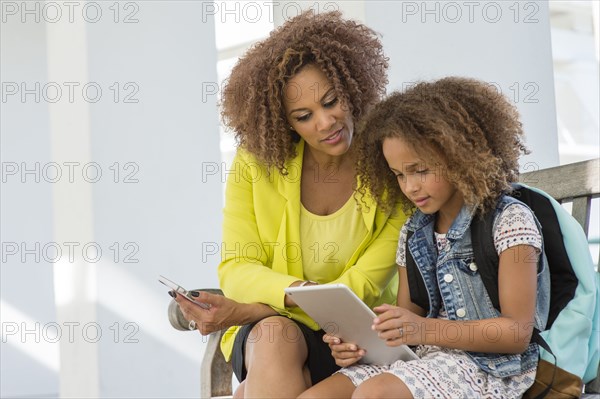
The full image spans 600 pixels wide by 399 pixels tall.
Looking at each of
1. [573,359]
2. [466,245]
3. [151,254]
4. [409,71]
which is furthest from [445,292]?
[151,254]

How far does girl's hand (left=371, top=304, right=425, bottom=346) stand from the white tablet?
3cm

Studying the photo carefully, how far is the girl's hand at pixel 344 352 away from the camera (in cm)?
212

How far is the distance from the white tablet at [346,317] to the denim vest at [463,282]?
16cm

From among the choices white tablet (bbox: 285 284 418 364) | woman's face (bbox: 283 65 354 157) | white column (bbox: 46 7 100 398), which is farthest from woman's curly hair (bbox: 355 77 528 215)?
white column (bbox: 46 7 100 398)

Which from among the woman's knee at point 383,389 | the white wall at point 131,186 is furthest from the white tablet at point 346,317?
the white wall at point 131,186

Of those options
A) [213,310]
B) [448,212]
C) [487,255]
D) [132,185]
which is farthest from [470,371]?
[132,185]

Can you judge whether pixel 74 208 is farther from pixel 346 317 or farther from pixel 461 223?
pixel 461 223

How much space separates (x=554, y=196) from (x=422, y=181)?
45cm

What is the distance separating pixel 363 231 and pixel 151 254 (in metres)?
1.74

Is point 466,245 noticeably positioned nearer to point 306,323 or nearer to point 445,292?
point 445,292

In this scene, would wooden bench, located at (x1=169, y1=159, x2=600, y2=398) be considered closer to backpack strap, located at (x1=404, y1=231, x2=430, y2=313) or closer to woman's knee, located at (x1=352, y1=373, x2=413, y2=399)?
backpack strap, located at (x1=404, y1=231, x2=430, y2=313)

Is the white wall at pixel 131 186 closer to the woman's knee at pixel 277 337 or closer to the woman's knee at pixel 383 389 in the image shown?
the woman's knee at pixel 277 337

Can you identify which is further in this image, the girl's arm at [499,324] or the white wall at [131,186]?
the white wall at [131,186]

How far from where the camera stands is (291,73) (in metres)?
2.48
